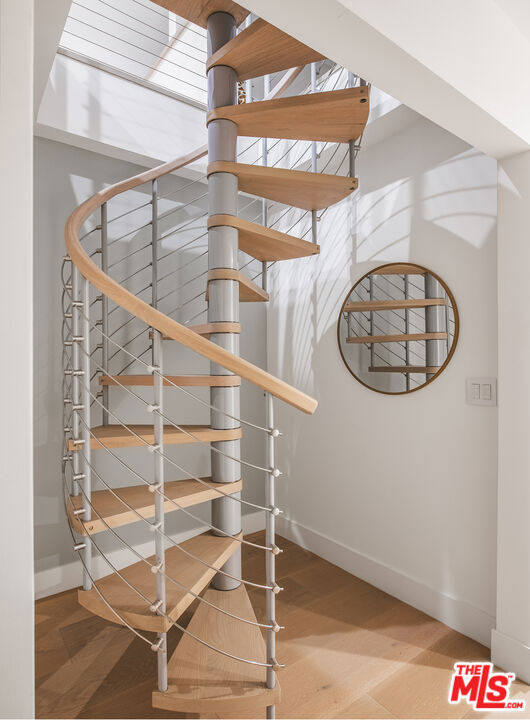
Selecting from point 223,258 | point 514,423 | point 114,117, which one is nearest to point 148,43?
point 114,117

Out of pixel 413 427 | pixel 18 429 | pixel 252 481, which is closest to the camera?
pixel 18 429

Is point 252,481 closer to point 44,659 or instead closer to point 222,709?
point 44,659

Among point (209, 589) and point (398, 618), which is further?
point (398, 618)

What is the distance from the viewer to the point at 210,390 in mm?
2094

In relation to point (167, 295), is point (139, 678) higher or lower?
lower

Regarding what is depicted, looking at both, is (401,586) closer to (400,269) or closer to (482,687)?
(482,687)

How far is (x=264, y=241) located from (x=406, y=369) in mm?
997

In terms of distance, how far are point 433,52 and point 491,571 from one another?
205 cm

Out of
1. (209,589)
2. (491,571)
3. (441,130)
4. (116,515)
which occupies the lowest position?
(209,589)

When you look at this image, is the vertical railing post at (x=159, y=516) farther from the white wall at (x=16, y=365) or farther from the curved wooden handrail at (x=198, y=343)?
the white wall at (x=16, y=365)

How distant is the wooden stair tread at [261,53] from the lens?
1.70 m

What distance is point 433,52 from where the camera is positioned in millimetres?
1277

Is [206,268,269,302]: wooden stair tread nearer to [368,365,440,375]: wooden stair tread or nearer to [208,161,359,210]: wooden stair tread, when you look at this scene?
[208,161,359,210]: wooden stair tread

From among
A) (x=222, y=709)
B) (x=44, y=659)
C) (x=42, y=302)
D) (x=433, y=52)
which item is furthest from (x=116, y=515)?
(x=433, y=52)
